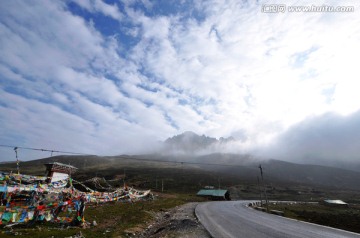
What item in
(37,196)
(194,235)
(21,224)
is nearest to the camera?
(194,235)

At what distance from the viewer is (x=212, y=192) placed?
10381cm

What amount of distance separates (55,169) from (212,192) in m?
70.9

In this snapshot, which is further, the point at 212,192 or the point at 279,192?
the point at 279,192

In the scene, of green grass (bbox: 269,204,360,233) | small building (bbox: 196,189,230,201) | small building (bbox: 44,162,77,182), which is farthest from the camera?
small building (bbox: 196,189,230,201)

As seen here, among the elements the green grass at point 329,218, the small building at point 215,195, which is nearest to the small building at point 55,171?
the green grass at point 329,218

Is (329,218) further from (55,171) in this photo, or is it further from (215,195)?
(55,171)

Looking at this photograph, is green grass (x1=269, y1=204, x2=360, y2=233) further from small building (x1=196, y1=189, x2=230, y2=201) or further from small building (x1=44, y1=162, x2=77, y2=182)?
small building (x1=44, y1=162, x2=77, y2=182)

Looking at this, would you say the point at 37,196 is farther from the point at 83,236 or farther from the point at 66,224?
the point at 83,236

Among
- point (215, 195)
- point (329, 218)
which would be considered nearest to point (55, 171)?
point (329, 218)

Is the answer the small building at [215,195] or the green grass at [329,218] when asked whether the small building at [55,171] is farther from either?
the small building at [215,195]

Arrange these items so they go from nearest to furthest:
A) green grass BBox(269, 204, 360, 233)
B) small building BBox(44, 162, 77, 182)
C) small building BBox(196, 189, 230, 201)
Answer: green grass BBox(269, 204, 360, 233), small building BBox(44, 162, 77, 182), small building BBox(196, 189, 230, 201)

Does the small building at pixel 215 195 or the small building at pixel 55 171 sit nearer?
the small building at pixel 55 171

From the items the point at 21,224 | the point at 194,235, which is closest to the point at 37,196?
the point at 21,224

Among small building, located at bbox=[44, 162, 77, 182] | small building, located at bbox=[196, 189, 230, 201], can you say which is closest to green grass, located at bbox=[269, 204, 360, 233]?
small building, located at bbox=[196, 189, 230, 201]
